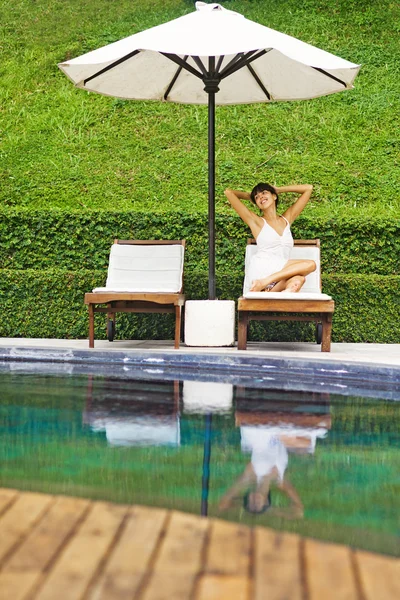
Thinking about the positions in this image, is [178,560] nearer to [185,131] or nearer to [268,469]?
[268,469]

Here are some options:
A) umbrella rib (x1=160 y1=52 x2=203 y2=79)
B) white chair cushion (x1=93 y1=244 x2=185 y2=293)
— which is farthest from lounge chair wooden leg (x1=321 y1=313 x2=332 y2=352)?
umbrella rib (x1=160 y1=52 x2=203 y2=79)

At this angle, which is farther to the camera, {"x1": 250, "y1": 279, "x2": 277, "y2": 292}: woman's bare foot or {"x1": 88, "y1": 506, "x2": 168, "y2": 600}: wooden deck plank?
{"x1": 250, "y1": 279, "x2": 277, "y2": 292}: woman's bare foot

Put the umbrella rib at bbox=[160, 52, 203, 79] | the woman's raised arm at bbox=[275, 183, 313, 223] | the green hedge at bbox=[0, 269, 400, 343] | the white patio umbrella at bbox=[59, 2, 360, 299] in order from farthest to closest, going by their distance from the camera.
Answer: the green hedge at bbox=[0, 269, 400, 343] → the woman's raised arm at bbox=[275, 183, 313, 223] → the umbrella rib at bbox=[160, 52, 203, 79] → the white patio umbrella at bbox=[59, 2, 360, 299]

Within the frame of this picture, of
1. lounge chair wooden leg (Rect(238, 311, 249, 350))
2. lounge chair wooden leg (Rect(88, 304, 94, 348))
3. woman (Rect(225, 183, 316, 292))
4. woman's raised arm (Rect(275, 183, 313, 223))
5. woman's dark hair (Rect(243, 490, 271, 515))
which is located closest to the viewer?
woman's dark hair (Rect(243, 490, 271, 515))

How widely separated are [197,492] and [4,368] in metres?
3.81

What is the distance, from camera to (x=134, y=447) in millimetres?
3338

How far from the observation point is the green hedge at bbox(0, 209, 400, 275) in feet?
27.0

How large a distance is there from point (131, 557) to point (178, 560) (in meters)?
0.11

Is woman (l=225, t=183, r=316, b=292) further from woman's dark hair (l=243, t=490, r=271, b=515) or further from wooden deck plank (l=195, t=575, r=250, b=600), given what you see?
wooden deck plank (l=195, t=575, r=250, b=600)

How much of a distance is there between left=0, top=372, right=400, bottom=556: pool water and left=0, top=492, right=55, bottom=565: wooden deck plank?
0.89 ft

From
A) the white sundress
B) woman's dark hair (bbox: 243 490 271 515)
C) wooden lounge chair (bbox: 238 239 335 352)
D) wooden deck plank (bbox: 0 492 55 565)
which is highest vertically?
the white sundress

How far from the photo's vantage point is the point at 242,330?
696cm

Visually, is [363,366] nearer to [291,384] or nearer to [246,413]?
[291,384]

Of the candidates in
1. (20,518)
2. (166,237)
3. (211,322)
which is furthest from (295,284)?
(20,518)
